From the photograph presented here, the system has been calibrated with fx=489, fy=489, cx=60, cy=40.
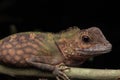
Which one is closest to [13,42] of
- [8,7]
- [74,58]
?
[74,58]

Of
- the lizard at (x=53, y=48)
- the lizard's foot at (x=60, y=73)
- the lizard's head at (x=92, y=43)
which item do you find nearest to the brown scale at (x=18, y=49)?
the lizard at (x=53, y=48)

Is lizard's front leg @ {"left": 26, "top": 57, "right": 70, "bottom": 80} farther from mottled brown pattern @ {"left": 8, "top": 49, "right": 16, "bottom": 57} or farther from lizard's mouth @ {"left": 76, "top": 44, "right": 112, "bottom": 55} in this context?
lizard's mouth @ {"left": 76, "top": 44, "right": 112, "bottom": 55}

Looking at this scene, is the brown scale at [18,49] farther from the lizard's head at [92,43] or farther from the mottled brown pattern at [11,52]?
the lizard's head at [92,43]

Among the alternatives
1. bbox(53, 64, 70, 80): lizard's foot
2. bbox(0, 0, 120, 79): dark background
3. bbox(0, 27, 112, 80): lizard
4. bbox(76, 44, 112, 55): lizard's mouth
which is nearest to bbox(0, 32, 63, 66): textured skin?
bbox(0, 27, 112, 80): lizard

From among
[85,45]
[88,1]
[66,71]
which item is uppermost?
[88,1]

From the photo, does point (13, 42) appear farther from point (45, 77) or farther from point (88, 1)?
point (88, 1)

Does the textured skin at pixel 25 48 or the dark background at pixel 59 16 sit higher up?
the dark background at pixel 59 16

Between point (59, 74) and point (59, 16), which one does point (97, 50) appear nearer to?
point (59, 74)
